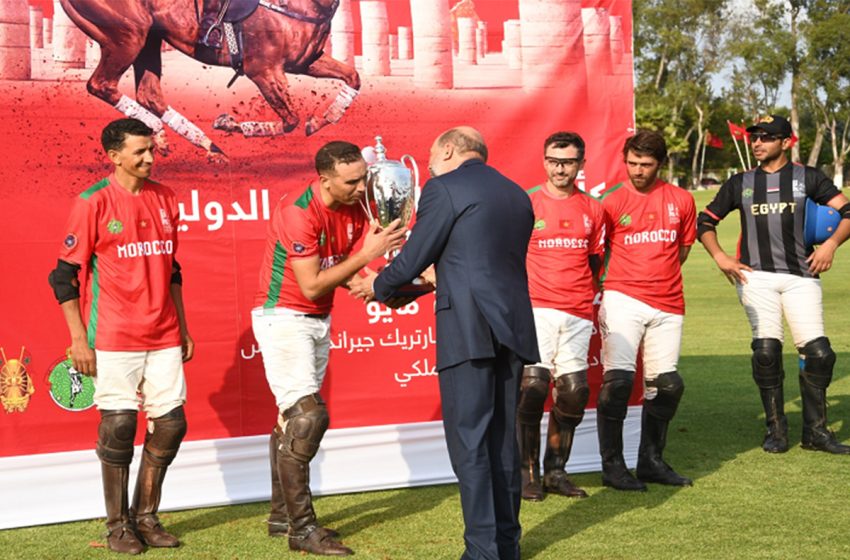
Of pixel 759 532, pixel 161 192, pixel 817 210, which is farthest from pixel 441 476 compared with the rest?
pixel 817 210

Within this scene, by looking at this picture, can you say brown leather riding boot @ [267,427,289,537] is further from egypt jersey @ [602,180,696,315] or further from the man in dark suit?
egypt jersey @ [602,180,696,315]

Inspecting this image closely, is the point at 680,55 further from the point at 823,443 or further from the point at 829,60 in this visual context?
the point at 823,443

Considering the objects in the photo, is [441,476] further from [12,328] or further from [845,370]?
[845,370]

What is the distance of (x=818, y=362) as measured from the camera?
25.3 feet

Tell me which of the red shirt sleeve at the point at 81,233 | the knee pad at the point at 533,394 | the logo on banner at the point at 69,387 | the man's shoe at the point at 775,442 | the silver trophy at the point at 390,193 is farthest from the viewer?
the man's shoe at the point at 775,442

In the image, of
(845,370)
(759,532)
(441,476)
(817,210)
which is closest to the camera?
(759,532)

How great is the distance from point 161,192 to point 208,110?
999 millimetres

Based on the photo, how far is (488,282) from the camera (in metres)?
Answer: 4.83

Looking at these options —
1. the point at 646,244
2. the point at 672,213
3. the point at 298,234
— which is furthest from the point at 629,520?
the point at 298,234

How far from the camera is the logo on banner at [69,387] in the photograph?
6.39 meters

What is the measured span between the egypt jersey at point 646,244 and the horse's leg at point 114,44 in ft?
9.17

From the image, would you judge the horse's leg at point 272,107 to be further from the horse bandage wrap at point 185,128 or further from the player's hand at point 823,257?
the player's hand at point 823,257

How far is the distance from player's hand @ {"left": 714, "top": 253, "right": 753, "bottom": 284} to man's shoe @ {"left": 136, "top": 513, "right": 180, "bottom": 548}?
3.95m

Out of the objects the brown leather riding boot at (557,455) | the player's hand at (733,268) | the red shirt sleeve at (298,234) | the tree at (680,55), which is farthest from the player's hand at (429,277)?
the tree at (680,55)
